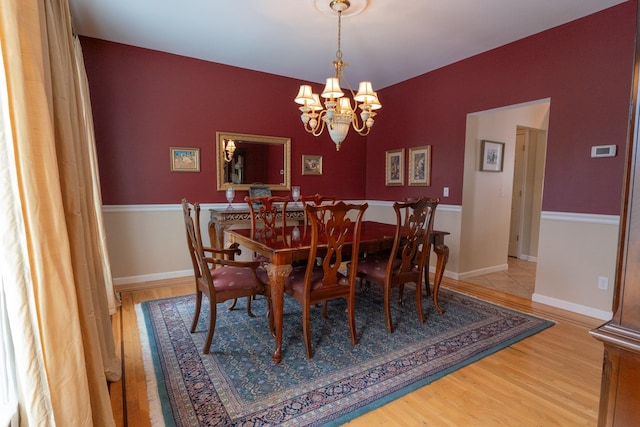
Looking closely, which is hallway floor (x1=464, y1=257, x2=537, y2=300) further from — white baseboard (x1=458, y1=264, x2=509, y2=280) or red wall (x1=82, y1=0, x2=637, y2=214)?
red wall (x1=82, y1=0, x2=637, y2=214)

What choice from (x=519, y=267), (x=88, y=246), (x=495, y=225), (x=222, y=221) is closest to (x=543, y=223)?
(x=495, y=225)

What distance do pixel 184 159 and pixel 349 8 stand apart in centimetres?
251

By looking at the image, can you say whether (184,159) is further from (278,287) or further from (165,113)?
(278,287)

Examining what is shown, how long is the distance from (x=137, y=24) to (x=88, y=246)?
2.60 meters

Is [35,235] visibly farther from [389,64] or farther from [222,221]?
[389,64]

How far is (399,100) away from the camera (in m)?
4.79

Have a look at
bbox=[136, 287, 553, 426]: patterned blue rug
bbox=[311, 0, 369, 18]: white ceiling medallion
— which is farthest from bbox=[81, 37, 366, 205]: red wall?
bbox=[311, 0, 369, 18]: white ceiling medallion

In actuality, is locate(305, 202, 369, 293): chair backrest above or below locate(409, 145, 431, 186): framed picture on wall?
below

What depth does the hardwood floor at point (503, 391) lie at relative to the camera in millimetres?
1620

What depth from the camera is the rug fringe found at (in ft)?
5.22

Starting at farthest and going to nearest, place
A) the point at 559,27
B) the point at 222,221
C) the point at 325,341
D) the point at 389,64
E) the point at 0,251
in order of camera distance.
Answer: the point at 389,64, the point at 222,221, the point at 559,27, the point at 325,341, the point at 0,251

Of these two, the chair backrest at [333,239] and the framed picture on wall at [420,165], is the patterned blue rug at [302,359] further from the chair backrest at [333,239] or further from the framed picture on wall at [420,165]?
the framed picture on wall at [420,165]

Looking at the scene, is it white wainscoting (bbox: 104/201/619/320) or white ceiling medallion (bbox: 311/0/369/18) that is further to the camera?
white wainscoting (bbox: 104/201/619/320)

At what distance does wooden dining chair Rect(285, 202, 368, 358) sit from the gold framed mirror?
2.25 metres
